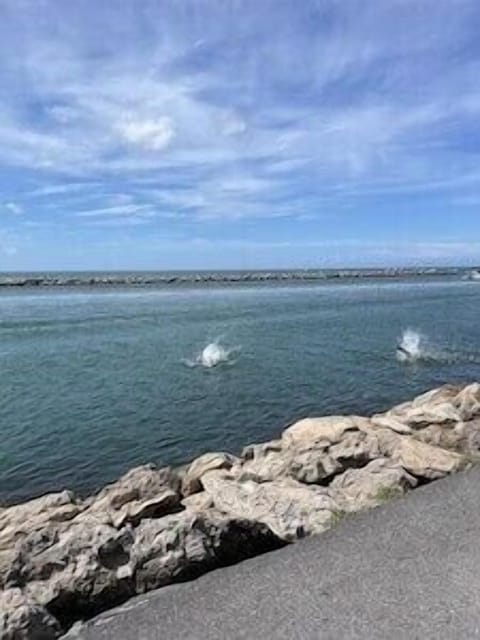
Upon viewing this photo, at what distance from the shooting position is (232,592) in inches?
210

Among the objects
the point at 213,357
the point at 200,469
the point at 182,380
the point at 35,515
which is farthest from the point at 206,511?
the point at 213,357

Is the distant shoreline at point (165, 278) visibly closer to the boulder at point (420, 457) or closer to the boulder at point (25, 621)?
the boulder at point (420, 457)

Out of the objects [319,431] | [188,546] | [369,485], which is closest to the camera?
[188,546]

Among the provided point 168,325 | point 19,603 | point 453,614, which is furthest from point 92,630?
point 168,325

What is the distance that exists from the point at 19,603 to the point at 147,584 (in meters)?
1.00

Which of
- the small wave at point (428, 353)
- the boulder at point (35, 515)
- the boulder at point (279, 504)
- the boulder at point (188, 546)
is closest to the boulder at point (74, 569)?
the boulder at point (188, 546)

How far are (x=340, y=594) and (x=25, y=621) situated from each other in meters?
2.07

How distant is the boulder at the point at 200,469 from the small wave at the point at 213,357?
1425 centimetres

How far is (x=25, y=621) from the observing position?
16.0 feet

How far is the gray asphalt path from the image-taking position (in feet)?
15.3

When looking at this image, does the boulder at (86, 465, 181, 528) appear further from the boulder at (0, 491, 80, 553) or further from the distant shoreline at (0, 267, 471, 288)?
the distant shoreline at (0, 267, 471, 288)

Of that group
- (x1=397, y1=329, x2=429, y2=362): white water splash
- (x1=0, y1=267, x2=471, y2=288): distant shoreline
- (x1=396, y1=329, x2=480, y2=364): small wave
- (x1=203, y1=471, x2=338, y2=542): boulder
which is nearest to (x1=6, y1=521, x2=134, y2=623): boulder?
(x1=203, y1=471, x2=338, y2=542): boulder

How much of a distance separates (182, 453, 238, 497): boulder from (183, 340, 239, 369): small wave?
14245 mm

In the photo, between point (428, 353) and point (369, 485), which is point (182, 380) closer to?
point (428, 353)
